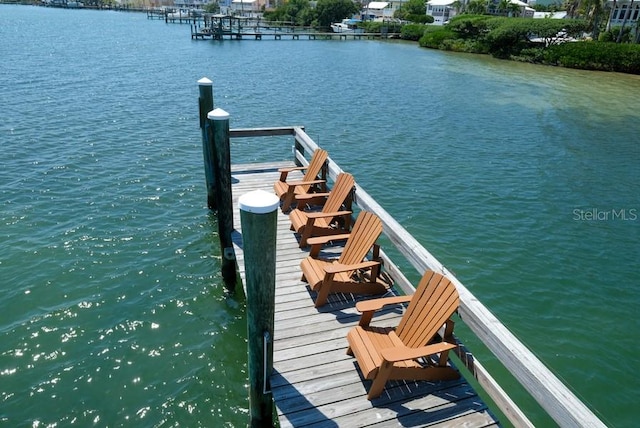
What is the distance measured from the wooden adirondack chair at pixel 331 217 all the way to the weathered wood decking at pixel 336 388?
1554 millimetres

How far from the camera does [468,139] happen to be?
1734cm

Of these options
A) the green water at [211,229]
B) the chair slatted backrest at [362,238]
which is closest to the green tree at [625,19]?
the green water at [211,229]

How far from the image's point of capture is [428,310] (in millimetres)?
4363

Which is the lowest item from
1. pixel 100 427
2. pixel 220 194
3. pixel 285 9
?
pixel 100 427

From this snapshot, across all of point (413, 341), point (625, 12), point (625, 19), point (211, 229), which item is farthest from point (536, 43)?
point (413, 341)

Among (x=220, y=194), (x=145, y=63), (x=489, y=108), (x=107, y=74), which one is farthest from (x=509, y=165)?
(x=145, y=63)

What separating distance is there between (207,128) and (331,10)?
85682mm

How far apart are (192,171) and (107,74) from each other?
56.9 feet

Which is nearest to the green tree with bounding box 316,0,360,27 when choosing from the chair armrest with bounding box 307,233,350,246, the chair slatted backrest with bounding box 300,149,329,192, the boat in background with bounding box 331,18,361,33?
the boat in background with bounding box 331,18,361,33

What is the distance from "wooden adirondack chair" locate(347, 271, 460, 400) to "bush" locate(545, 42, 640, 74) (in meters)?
45.5

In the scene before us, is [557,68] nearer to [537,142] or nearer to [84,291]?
[537,142]

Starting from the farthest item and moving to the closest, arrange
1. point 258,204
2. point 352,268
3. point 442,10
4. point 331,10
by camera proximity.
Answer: point 331,10, point 442,10, point 352,268, point 258,204

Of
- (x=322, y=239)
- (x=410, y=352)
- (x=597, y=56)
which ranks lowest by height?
(x=410, y=352)

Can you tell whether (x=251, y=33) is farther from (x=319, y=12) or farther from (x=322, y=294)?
(x=322, y=294)
